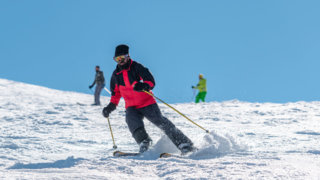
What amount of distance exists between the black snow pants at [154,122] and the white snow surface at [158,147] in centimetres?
27

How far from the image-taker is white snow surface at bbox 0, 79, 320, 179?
318 centimetres

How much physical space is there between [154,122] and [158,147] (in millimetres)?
344

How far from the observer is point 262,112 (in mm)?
10844

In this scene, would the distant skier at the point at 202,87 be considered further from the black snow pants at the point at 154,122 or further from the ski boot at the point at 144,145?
the ski boot at the point at 144,145

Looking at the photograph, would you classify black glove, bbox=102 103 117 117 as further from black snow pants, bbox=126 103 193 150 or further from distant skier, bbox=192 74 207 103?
distant skier, bbox=192 74 207 103

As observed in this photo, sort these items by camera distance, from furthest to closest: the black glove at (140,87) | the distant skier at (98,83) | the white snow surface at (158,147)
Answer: the distant skier at (98,83), the black glove at (140,87), the white snow surface at (158,147)

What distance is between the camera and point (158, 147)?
4.55m

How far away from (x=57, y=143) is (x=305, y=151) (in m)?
3.99

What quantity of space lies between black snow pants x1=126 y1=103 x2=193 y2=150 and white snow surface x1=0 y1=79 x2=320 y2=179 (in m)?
0.27

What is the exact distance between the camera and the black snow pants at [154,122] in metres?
4.40

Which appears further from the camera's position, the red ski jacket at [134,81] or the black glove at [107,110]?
the black glove at [107,110]

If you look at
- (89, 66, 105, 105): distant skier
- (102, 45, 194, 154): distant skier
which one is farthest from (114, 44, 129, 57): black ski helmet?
(89, 66, 105, 105): distant skier

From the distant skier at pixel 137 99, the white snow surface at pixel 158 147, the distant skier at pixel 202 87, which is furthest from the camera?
the distant skier at pixel 202 87

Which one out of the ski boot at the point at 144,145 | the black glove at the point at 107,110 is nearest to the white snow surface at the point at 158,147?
the ski boot at the point at 144,145
